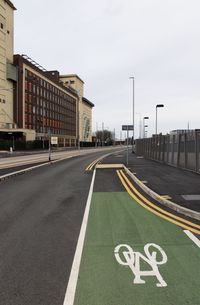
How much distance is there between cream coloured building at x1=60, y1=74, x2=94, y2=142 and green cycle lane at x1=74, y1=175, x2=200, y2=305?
136893 millimetres

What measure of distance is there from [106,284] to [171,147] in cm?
2261

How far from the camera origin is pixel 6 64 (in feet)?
254

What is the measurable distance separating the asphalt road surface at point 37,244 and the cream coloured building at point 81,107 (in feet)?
438

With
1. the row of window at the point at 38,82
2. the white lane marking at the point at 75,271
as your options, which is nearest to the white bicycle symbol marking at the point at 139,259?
the white lane marking at the point at 75,271

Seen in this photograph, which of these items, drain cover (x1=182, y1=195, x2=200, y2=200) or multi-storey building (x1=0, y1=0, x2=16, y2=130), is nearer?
drain cover (x1=182, y1=195, x2=200, y2=200)

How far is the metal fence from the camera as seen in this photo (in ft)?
62.3

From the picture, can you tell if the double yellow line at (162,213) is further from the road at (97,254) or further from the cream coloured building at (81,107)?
the cream coloured building at (81,107)

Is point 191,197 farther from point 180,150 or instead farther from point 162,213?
point 180,150

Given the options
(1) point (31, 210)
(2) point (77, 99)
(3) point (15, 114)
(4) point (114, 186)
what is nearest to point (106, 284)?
(1) point (31, 210)

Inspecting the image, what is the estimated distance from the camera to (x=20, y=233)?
693 cm

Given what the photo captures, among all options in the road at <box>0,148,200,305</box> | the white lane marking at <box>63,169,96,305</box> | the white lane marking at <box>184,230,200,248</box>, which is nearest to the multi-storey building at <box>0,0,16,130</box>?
the road at <box>0,148,200,305</box>

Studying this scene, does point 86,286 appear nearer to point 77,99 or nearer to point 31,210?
point 31,210

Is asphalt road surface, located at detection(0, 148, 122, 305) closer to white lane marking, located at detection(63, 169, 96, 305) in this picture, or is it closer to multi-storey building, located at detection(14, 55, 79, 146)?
white lane marking, located at detection(63, 169, 96, 305)

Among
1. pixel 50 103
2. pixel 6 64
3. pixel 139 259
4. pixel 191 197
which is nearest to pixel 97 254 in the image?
pixel 139 259
